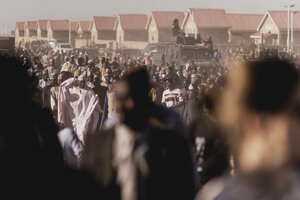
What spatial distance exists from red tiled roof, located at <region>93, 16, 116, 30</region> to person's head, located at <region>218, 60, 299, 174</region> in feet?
315

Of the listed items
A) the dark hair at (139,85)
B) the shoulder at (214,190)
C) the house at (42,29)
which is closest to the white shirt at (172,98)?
the dark hair at (139,85)

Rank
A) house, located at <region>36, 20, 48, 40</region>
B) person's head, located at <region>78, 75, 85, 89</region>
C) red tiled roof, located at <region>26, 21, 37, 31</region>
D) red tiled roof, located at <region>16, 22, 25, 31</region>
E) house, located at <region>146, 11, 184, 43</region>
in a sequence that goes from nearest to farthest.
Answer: person's head, located at <region>78, 75, 85, 89</region>
house, located at <region>146, 11, 184, 43</region>
house, located at <region>36, 20, 48, 40</region>
red tiled roof, located at <region>26, 21, 37, 31</region>
red tiled roof, located at <region>16, 22, 25, 31</region>

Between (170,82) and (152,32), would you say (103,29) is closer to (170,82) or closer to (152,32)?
(152,32)

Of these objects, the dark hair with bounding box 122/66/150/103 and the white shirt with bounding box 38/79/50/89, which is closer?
the dark hair with bounding box 122/66/150/103

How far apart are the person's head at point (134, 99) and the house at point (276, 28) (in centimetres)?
6613

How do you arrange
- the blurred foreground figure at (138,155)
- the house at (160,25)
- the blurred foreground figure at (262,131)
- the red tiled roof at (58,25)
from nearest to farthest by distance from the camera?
the blurred foreground figure at (262,131)
the blurred foreground figure at (138,155)
the house at (160,25)
the red tiled roof at (58,25)

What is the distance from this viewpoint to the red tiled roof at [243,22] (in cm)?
7856

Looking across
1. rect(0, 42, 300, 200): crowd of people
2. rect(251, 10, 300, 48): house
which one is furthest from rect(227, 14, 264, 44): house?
rect(0, 42, 300, 200): crowd of people

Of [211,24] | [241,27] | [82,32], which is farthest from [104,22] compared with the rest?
[241,27]

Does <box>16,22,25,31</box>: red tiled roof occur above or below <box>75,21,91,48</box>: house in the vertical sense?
above

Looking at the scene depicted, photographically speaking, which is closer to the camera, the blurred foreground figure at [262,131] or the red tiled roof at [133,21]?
the blurred foreground figure at [262,131]

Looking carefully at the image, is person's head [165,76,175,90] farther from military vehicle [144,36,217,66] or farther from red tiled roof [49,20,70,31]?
red tiled roof [49,20,70,31]

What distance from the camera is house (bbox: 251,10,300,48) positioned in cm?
7038

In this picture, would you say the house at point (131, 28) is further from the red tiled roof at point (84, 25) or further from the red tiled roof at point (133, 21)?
the red tiled roof at point (84, 25)
